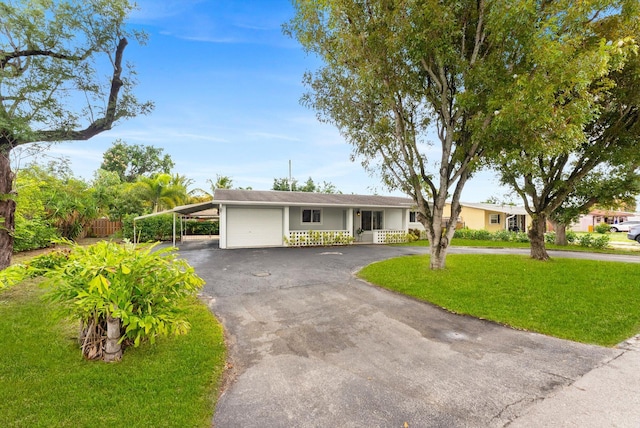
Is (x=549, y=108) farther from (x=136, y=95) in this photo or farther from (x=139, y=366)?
(x=136, y=95)

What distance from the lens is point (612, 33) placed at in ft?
22.2

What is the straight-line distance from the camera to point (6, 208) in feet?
20.9

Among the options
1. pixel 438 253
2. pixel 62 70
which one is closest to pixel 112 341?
pixel 62 70

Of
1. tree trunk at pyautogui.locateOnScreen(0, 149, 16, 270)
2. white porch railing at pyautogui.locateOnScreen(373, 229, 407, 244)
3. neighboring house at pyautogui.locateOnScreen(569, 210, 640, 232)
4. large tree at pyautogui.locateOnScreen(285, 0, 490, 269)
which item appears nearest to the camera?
tree trunk at pyautogui.locateOnScreen(0, 149, 16, 270)

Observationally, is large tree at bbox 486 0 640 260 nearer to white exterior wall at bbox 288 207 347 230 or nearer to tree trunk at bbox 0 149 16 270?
tree trunk at bbox 0 149 16 270

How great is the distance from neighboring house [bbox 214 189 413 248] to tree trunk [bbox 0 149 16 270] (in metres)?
7.59

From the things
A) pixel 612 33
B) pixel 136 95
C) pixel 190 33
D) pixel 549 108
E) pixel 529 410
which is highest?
pixel 190 33

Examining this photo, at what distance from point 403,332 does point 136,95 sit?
7.83m

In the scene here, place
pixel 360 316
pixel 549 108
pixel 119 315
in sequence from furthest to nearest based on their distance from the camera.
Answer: pixel 549 108
pixel 360 316
pixel 119 315

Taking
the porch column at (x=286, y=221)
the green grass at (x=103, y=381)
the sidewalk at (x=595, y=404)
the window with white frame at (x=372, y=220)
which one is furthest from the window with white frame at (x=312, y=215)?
the sidewalk at (x=595, y=404)

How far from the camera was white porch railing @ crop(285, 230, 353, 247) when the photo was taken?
16.2 meters

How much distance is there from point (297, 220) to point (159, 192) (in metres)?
11.5

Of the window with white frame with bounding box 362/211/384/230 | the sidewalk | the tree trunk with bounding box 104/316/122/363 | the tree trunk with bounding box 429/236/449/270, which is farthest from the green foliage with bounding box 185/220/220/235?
the sidewalk

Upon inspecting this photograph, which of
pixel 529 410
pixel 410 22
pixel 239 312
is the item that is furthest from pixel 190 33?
pixel 529 410
